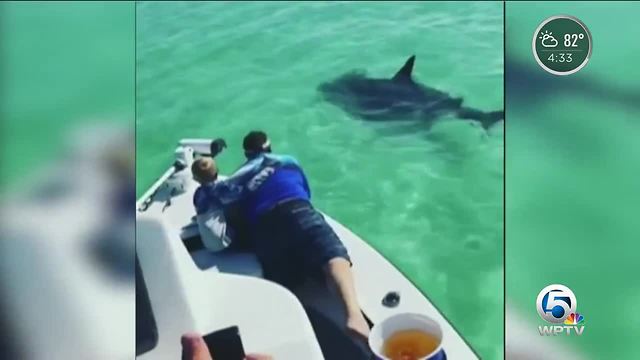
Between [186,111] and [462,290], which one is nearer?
[462,290]

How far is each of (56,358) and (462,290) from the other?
1667 mm

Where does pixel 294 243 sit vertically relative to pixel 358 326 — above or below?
above

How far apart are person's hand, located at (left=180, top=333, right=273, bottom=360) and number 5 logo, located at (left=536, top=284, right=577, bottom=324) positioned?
1103mm

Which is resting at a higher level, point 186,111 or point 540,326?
point 186,111

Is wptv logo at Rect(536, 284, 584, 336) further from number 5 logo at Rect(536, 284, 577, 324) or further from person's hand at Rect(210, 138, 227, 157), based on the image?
person's hand at Rect(210, 138, 227, 157)

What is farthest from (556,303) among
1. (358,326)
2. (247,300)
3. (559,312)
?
(247,300)

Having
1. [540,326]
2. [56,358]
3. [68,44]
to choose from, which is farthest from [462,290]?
[68,44]

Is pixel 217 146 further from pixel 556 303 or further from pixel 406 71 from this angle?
pixel 556 303

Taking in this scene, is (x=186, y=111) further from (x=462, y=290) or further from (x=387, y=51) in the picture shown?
(x=462, y=290)

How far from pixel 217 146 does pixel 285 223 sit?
44 centimetres

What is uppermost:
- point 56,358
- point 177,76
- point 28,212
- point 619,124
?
point 177,76

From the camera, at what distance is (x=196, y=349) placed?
2988 mm

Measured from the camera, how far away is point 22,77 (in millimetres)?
3275
